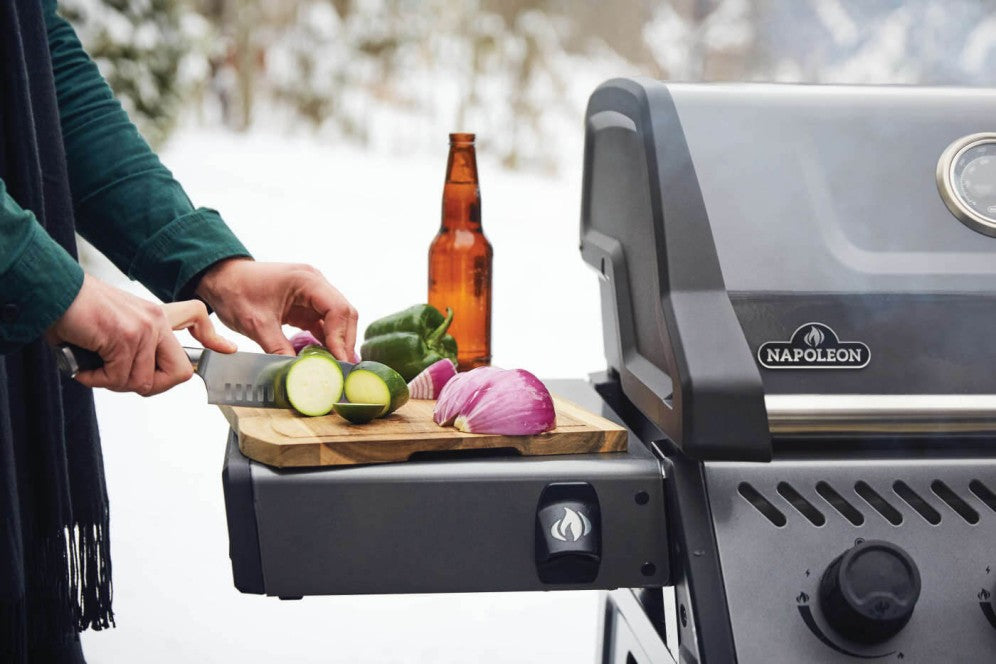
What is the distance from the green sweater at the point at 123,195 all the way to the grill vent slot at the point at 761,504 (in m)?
0.61

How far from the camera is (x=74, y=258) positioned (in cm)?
102

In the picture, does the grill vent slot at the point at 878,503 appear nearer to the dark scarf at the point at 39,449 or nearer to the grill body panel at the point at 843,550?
the grill body panel at the point at 843,550

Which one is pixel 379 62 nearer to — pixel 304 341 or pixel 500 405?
pixel 304 341

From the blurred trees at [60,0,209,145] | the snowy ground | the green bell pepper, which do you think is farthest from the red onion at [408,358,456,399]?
the blurred trees at [60,0,209,145]

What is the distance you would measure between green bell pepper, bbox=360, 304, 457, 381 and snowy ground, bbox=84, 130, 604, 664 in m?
1.08

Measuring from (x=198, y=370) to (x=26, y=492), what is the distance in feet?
1.07

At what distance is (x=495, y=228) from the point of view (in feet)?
17.9

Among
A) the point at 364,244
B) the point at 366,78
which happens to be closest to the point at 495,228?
the point at 364,244

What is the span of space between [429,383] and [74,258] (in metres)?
0.39

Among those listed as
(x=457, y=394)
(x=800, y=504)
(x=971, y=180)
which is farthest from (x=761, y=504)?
(x=971, y=180)

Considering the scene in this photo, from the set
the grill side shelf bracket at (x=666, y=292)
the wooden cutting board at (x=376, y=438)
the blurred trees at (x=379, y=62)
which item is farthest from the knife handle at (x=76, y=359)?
the blurred trees at (x=379, y=62)

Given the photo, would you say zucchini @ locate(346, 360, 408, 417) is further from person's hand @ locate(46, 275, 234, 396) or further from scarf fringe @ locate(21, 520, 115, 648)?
scarf fringe @ locate(21, 520, 115, 648)

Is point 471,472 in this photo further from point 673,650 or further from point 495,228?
point 495,228

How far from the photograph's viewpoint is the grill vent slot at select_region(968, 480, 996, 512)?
0.84 meters
